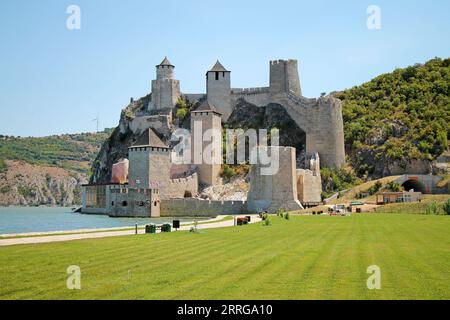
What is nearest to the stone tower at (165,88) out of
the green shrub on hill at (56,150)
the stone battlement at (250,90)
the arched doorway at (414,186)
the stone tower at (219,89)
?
the stone tower at (219,89)

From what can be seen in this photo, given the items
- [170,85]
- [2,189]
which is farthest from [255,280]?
[2,189]

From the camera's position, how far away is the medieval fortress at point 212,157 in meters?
45.5

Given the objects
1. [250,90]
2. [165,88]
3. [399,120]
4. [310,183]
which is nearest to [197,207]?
[310,183]

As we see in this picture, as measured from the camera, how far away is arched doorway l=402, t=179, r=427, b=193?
4806 cm

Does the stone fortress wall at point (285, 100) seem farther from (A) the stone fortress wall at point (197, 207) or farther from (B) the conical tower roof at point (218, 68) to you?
(A) the stone fortress wall at point (197, 207)

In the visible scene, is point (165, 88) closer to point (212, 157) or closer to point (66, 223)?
point (212, 157)

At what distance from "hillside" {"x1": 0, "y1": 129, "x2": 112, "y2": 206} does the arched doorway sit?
87883 mm

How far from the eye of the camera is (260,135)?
64125mm

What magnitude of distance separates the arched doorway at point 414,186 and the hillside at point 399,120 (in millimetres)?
2622

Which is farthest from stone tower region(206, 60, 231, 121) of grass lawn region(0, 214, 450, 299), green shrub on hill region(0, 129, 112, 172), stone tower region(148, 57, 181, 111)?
green shrub on hill region(0, 129, 112, 172)

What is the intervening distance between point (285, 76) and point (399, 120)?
1318 centimetres

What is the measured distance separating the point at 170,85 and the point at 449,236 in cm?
5340

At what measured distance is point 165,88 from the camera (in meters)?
68.9
